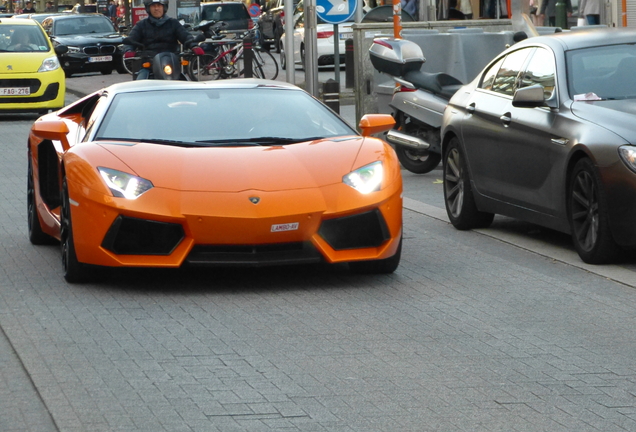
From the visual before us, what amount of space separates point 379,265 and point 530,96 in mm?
1783

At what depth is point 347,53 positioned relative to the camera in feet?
88.9

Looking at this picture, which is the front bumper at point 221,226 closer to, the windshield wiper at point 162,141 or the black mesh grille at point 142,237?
the black mesh grille at point 142,237

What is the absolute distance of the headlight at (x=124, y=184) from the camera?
7.55 metres

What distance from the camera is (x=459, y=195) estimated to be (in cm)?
1055

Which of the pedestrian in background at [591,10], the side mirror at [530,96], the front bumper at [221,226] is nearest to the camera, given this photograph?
the front bumper at [221,226]

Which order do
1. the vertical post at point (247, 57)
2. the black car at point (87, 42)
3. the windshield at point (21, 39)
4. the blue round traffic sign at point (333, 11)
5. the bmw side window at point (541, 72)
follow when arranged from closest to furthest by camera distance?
the bmw side window at point (541, 72)
the blue round traffic sign at point (333, 11)
the windshield at point (21, 39)
the vertical post at point (247, 57)
the black car at point (87, 42)

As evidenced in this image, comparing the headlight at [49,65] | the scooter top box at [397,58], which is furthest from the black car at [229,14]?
the scooter top box at [397,58]

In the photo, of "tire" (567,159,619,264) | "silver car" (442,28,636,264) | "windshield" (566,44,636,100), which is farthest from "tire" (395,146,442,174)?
"tire" (567,159,619,264)

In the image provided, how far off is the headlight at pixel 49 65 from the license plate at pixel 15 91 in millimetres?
456

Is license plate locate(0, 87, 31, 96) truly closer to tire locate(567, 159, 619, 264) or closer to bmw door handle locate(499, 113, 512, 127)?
bmw door handle locate(499, 113, 512, 127)

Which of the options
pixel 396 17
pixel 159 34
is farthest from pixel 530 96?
pixel 159 34

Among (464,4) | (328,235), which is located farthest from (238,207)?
(464,4)

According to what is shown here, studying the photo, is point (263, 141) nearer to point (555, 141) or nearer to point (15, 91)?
point (555, 141)

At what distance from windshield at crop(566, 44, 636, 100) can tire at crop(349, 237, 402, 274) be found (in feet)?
6.14
